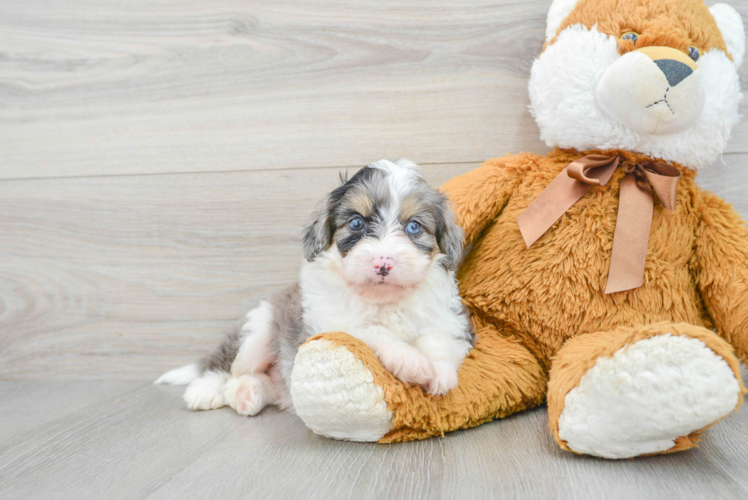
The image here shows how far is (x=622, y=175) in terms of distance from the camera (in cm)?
157

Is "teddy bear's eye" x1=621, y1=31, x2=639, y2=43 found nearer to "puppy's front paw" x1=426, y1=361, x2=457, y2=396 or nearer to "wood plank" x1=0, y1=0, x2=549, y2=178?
"wood plank" x1=0, y1=0, x2=549, y2=178

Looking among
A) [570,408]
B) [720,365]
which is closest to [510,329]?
[570,408]

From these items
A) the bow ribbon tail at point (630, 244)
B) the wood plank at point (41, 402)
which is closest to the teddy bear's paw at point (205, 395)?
the wood plank at point (41, 402)

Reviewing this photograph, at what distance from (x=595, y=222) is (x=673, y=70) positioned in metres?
0.43

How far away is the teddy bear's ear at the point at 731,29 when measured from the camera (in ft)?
5.32

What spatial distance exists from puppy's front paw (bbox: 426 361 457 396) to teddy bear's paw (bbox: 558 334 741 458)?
0.27 meters

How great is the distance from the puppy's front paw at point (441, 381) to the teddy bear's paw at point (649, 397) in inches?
10.7

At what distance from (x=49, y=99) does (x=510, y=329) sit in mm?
1950

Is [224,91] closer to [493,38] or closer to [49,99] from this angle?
[49,99]

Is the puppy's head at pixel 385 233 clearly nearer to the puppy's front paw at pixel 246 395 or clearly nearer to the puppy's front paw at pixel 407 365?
the puppy's front paw at pixel 407 365

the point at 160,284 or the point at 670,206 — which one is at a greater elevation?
the point at 670,206

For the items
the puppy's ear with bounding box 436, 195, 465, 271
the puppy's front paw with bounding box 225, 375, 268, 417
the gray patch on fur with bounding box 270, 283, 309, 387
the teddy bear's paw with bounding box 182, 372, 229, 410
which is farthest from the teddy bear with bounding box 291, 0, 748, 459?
the teddy bear's paw with bounding box 182, 372, 229, 410

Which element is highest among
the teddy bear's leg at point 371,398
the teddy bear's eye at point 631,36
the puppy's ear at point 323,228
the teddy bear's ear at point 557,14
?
the teddy bear's ear at point 557,14

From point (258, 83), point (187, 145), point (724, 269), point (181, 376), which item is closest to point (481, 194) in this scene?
point (724, 269)
